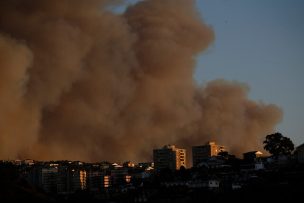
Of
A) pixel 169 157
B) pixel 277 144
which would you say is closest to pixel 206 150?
pixel 169 157

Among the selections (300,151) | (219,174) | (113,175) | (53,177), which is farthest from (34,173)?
(300,151)

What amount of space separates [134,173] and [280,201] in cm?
3174

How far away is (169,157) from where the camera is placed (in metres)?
58.3

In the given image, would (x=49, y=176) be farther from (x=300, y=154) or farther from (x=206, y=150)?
(x=300, y=154)

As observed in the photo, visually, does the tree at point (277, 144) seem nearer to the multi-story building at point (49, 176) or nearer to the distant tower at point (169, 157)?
the distant tower at point (169, 157)

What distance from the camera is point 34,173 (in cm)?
5822

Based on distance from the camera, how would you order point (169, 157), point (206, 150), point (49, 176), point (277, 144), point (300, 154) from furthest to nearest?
1. point (169, 157)
2. point (49, 176)
3. point (206, 150)
4. point (277, 144)
5. point (300, 154)

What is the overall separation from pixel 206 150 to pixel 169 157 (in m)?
3.45

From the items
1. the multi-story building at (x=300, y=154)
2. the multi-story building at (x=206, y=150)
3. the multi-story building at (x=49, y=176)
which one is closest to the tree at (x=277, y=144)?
the multi-story building at (x=300, y=154)

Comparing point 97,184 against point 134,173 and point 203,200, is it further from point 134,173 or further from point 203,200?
point 203,200

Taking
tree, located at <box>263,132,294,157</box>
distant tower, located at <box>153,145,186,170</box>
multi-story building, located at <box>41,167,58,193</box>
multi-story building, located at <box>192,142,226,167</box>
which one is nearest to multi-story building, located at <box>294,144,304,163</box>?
tree, located at <box>263,132,294,157</box>

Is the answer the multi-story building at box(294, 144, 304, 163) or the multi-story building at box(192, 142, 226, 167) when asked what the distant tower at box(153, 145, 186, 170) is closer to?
the multi-story building at box(192, 142, 226, 167)

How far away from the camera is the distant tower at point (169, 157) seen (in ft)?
191

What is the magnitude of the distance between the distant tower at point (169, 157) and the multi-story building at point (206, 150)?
1.47m
